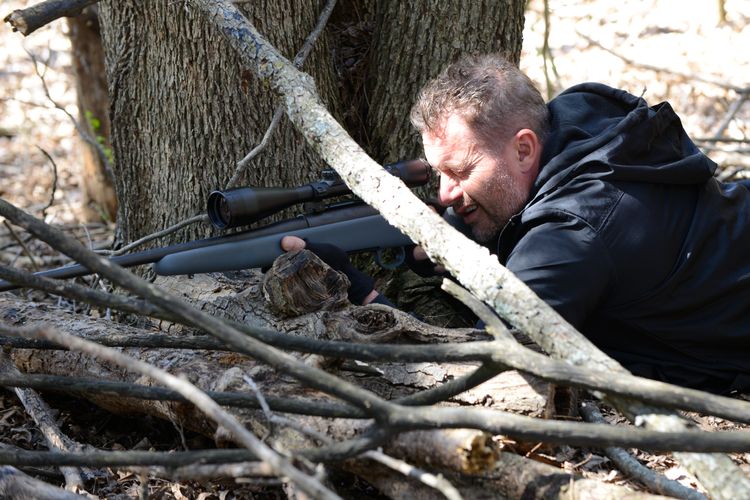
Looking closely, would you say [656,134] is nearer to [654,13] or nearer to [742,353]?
[742,353]

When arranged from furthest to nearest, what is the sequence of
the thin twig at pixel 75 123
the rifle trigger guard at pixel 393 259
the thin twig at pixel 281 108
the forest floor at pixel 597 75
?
the forest floor at pixel 597 75 → the thin twig at pixel 75 123 → the rifle trigger guard at pixel 393 259 → the thin twig at pixel 281 108

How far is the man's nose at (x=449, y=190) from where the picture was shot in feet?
12.8

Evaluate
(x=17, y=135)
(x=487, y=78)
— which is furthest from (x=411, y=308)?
(x=17, y=135)

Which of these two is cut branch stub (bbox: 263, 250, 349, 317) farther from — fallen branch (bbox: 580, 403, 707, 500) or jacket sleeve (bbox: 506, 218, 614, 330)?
fallen branch (bbox: 580, 403, 707, 500)

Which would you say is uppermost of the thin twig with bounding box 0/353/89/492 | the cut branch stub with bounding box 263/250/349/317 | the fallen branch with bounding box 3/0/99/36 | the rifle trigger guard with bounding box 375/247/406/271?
the fallen branch with bounding box 3/0/99/36

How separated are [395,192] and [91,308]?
2.40 m

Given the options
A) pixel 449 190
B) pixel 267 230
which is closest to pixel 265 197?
pixel 267 230

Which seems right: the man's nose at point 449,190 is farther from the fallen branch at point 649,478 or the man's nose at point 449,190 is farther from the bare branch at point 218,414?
the bare branch at point 218,414

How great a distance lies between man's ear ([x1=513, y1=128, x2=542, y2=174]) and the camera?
146 inches

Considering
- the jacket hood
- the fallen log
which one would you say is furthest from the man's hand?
the jacket hood

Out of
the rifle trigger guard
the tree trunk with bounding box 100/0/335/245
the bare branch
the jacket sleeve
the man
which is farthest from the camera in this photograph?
the rifle trigger guard

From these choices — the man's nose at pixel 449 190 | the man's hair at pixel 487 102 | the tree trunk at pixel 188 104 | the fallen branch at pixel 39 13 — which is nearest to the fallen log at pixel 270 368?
the tree trunk at pixel 188 104

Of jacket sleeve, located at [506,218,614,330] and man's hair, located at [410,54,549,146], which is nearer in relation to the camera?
jacket sleeve, located at [506,218,614,330]

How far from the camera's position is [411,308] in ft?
14.7
